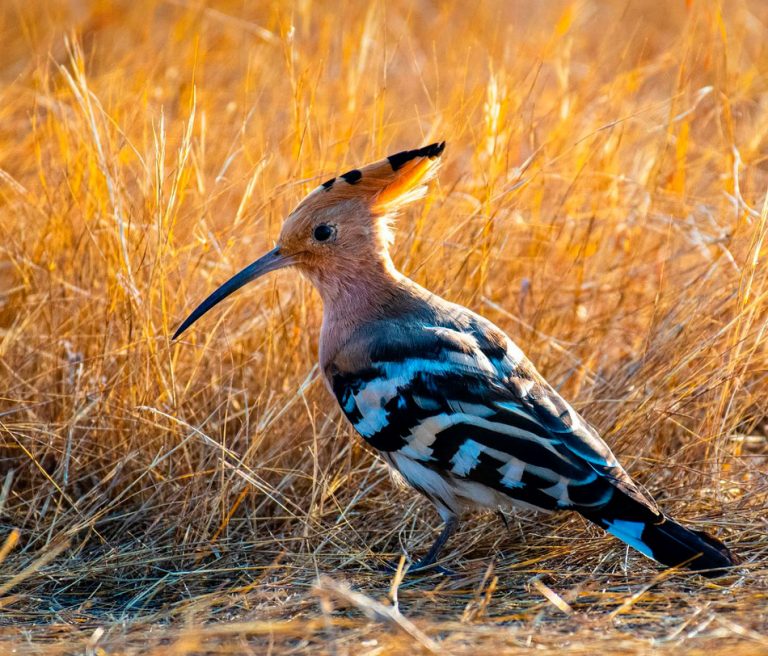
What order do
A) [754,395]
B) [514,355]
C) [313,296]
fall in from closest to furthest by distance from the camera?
[514,355] → [754,395] → [313,296]

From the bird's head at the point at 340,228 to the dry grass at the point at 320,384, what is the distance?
0.28m

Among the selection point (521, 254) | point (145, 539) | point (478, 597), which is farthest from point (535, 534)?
point (521, 254)

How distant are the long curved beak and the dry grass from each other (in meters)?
0.10

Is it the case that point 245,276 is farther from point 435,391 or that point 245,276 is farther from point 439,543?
point 439,543

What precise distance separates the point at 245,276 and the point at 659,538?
140 cm

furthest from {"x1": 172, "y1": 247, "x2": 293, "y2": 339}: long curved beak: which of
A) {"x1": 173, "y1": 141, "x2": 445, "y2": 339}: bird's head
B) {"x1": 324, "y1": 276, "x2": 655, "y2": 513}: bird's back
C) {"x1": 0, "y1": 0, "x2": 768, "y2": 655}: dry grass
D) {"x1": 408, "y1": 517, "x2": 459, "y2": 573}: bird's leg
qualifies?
{"x1": 408, "y1": 517, "x2": 459, "y2": 573}: bird's leg

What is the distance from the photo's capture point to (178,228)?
3.66 m

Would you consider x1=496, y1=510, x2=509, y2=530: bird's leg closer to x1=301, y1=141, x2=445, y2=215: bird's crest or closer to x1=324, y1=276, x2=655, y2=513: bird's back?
x1=324, y1=276, x2=655, y2=513: bird's back

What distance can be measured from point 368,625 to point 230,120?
2.94 metres

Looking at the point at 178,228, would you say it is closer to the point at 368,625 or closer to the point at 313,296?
the point at 313,296

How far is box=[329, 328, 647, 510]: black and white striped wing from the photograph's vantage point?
2.58 metres

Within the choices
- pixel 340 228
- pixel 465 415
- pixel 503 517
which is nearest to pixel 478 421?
pixel 465 415

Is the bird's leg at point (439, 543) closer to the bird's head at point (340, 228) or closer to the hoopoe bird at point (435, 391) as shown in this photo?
the hoopoe bird at point (435, 391)

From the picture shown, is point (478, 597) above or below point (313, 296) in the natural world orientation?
below
